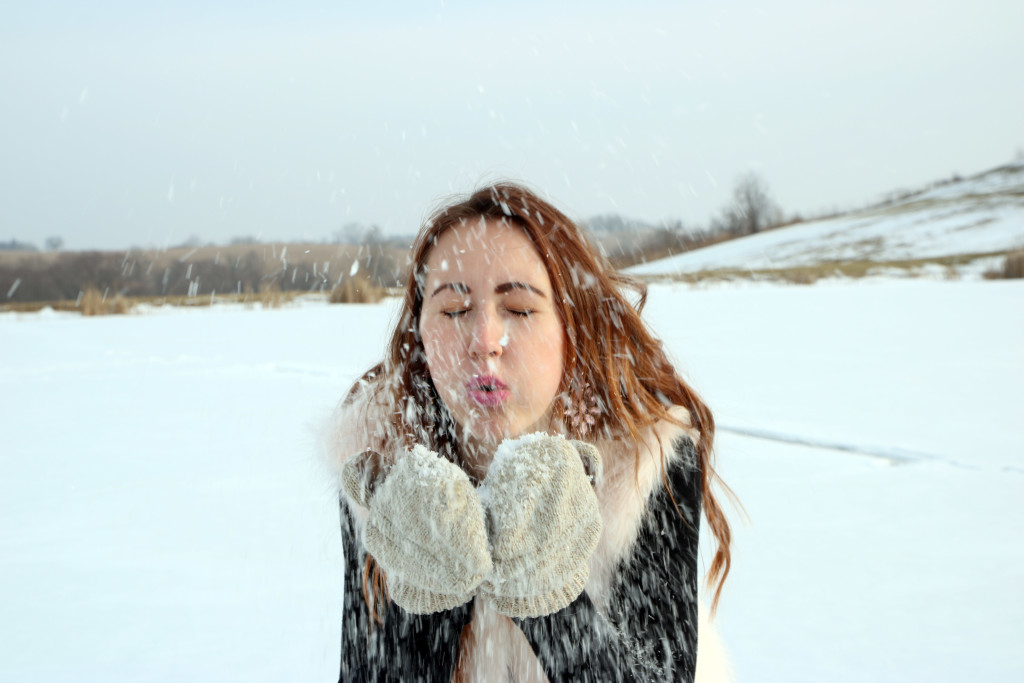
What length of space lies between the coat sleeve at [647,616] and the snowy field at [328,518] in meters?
0.63

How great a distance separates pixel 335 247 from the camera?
228 cm

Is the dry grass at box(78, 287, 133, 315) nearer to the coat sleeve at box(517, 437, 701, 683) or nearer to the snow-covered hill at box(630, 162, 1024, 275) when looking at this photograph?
the coat sleeve at box(517, 437, 701, 683)

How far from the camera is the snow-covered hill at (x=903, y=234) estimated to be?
32500 millimetres

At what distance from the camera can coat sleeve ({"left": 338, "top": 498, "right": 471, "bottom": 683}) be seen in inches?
54.1

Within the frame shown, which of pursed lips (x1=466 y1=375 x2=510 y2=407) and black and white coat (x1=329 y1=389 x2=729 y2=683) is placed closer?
black and white coat (x1=329 y1=389 x2=729 y2=683)

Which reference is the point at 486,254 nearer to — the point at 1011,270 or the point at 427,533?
the point at 427,533

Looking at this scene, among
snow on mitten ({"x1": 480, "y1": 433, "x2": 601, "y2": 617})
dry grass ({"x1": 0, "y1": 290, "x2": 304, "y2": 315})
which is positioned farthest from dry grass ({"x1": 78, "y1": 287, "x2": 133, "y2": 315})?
snow on mitten ({"x1": 480, "y1": 433, "x2": 601, "y2": 617})

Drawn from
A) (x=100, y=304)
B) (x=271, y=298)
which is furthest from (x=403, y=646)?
(x=271, y=298)

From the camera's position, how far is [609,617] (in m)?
1.45

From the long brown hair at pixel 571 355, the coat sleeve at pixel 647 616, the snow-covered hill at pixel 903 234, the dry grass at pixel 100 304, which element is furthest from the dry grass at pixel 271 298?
the snow-covered hill at pixel 903 234

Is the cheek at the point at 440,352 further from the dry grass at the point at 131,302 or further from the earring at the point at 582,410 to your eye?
the dry grass at the point at 131,302

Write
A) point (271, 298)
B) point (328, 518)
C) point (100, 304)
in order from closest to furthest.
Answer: point (328, 518), point (100, 304), point (271, 298)

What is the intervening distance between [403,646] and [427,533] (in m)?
0.35

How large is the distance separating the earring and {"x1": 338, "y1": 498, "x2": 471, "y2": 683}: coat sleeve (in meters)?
0.44
